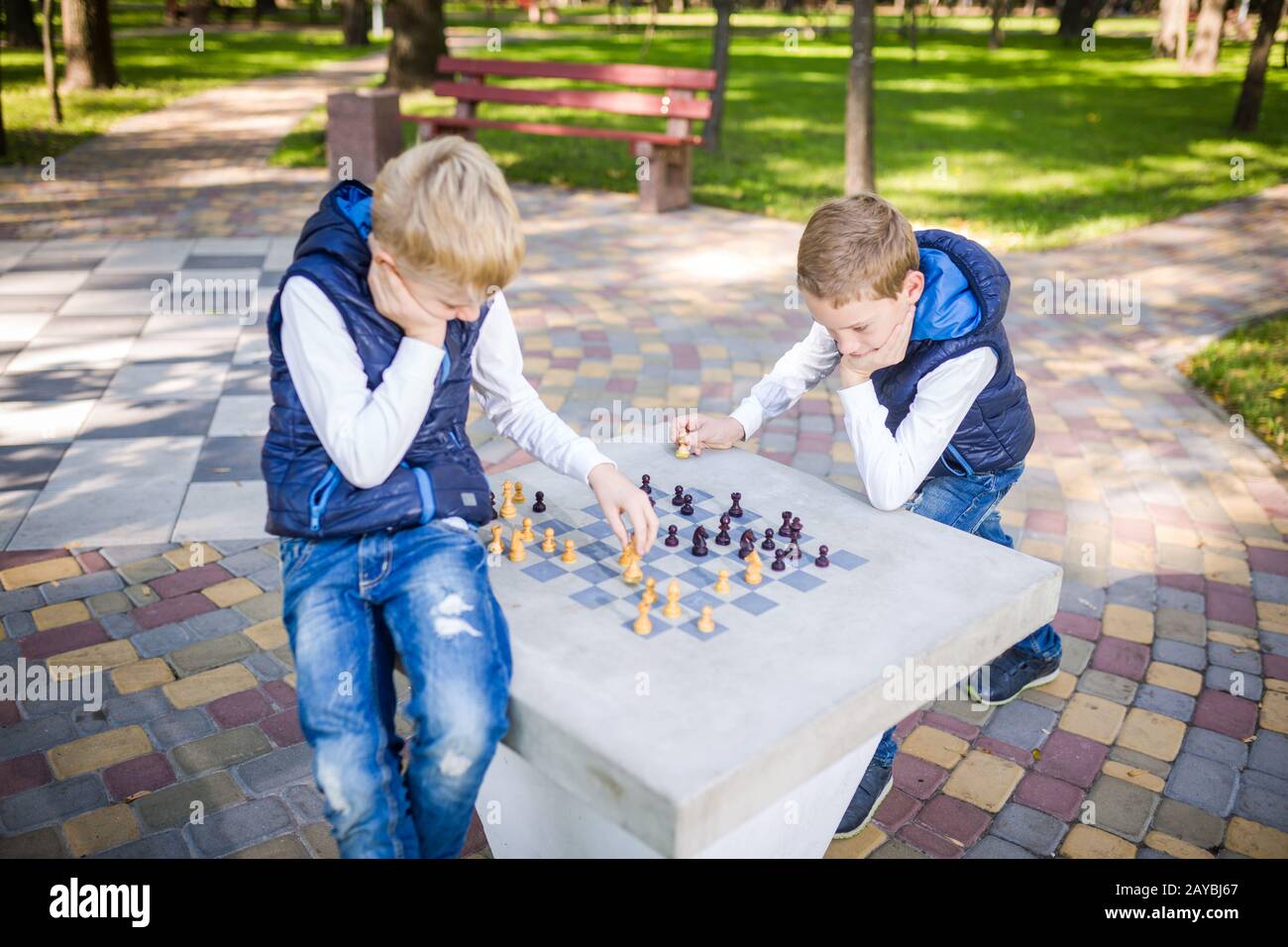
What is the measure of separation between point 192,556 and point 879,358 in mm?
2610

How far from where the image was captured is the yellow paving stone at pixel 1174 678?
3.28 metres

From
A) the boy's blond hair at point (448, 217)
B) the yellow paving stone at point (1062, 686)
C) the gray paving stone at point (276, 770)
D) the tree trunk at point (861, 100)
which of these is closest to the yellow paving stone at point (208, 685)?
the gray paving stone at point (276, 770)

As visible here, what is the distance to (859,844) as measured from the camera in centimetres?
264

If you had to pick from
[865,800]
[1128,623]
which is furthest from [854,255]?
[1128,623]

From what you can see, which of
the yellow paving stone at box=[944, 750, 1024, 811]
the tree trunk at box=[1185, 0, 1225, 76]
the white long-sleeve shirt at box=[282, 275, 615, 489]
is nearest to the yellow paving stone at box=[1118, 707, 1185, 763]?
the yellow paving stone at box=[944, 750, 1024, 811]

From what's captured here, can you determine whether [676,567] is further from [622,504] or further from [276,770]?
[276,770]

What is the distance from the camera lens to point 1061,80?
773 inches

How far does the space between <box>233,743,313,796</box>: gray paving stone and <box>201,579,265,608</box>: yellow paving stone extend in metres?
0.86

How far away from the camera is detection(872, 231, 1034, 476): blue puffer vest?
271 centimetres

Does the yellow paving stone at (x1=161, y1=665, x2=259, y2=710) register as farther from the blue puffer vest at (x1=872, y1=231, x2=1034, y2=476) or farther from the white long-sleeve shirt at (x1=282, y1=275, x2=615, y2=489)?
the blue puffer vest at (x1=872, y1=231, x2=1034, y2=476)
